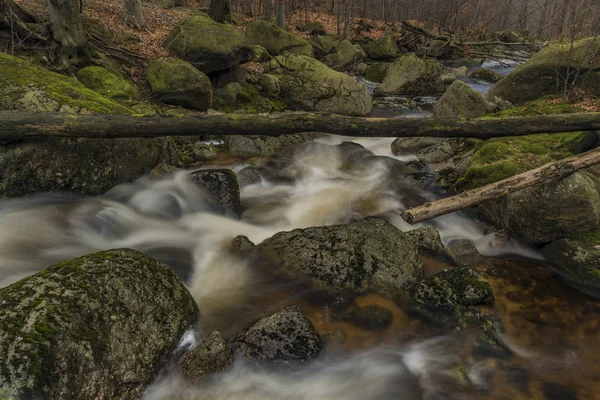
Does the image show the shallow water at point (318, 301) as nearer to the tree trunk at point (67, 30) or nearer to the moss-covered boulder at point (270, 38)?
the tree trunk at point (67, 30)

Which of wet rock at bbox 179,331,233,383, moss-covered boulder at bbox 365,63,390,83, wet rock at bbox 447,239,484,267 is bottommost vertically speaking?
wet rock at bbox 447,239,484,267

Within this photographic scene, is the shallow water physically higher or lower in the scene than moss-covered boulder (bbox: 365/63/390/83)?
lower

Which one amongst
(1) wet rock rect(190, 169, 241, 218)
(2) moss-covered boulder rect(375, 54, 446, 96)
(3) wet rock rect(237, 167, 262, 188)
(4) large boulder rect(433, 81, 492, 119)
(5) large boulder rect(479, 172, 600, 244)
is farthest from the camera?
(2) moss-covered boulder rect(375, 54, 446, 96)

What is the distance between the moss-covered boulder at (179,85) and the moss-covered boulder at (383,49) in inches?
701

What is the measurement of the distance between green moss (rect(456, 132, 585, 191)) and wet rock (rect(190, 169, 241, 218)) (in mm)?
4795

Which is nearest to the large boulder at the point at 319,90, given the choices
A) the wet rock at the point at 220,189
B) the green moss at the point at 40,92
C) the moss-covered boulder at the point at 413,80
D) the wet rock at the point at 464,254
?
the moss-covered boulder at the point at 413,80

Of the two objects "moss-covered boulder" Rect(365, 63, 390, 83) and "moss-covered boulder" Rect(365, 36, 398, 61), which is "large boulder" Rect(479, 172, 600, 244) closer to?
"moss-covered boulder" Rect(365, 63, 390, 83)

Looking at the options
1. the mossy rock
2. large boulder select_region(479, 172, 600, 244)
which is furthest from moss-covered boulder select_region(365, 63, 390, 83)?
large boulder select_region(479, 172, 600, 244)

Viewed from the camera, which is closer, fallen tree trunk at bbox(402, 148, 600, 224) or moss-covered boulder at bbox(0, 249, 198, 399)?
moss-covered boulder at bbox(0, 249, 198, 399)

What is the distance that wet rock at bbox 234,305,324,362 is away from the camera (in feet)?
13.9

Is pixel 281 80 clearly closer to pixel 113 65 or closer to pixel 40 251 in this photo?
pixel 113 65

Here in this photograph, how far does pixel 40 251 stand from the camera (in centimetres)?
528

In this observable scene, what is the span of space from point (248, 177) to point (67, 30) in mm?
6509

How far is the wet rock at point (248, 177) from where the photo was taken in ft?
29.8
